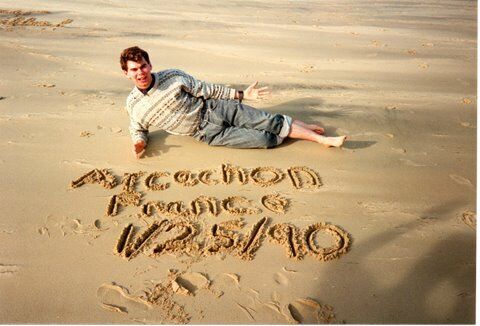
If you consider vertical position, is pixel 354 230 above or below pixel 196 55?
below

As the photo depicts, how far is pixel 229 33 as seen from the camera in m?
9.50

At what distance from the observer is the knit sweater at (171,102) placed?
3.56 metres

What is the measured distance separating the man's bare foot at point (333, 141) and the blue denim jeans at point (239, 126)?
400 mm

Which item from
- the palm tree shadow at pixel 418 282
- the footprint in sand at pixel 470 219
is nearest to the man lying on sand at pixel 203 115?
the footprint in sand at pixel 470 219

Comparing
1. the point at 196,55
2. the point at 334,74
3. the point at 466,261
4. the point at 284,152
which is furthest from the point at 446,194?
the point at 196,55

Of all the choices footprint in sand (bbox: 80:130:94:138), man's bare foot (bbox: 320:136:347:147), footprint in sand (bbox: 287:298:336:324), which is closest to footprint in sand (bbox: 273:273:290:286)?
footprint in sand (bbox: 287:298:336:324)

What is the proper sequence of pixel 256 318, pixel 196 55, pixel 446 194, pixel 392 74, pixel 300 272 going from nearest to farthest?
1. pixel 256 318
2. pixel 300 272
3. pixel 446 194
4. pixel 392 74
5. pixel 196 55

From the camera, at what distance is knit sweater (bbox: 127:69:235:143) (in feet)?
11.7

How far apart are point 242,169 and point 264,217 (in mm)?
757

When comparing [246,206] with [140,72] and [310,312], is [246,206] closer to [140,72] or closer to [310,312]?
[310,312]

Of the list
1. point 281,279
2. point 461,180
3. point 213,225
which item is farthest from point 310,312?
point 461,180

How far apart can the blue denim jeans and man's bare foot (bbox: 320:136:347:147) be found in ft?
1.31

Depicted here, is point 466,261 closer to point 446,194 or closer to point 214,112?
point 446,194

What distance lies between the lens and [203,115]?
386 centimetres
